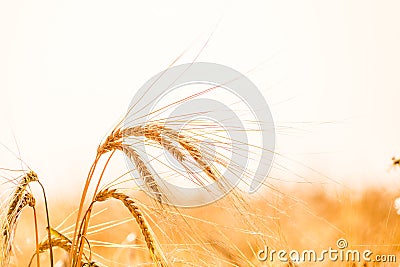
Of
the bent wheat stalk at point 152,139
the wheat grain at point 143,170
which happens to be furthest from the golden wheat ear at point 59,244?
the wheat grain at point 143,170

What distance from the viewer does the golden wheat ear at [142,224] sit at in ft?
2.76

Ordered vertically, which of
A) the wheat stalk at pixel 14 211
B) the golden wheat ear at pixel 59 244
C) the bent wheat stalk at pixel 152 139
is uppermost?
the bent wheat stalk at pixel 152 139

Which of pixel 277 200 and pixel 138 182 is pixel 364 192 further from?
pixel 138 182

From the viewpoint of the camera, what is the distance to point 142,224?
2.83 feet

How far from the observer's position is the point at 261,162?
947 millimetres

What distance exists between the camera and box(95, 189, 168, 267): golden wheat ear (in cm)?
84

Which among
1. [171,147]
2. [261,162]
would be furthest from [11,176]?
[261,162]

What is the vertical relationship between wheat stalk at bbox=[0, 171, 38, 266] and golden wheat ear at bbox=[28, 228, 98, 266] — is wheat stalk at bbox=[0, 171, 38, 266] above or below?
above

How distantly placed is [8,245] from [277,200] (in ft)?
1.36

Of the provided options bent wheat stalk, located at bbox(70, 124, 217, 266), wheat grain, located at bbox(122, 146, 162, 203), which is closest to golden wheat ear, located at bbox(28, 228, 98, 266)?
bent wheat stalk, located at bbox(70, 124, 217, 266)

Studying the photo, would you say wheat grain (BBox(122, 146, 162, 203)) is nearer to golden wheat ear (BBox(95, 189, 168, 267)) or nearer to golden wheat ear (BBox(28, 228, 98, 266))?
golden wheat ear (BBox(95, 189, 168, 267))

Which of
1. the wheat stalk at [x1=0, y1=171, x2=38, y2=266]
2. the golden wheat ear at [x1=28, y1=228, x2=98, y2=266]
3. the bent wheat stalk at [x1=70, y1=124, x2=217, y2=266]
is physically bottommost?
the golden wheat ear at [x1=28, y1=228, x2=98, y2=266]

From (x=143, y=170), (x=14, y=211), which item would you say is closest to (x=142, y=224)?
(x=143, y=170)

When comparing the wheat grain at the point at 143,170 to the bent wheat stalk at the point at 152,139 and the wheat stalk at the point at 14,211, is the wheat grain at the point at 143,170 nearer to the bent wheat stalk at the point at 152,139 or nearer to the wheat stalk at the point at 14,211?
the bent wheat stalk at the point at 152,139
